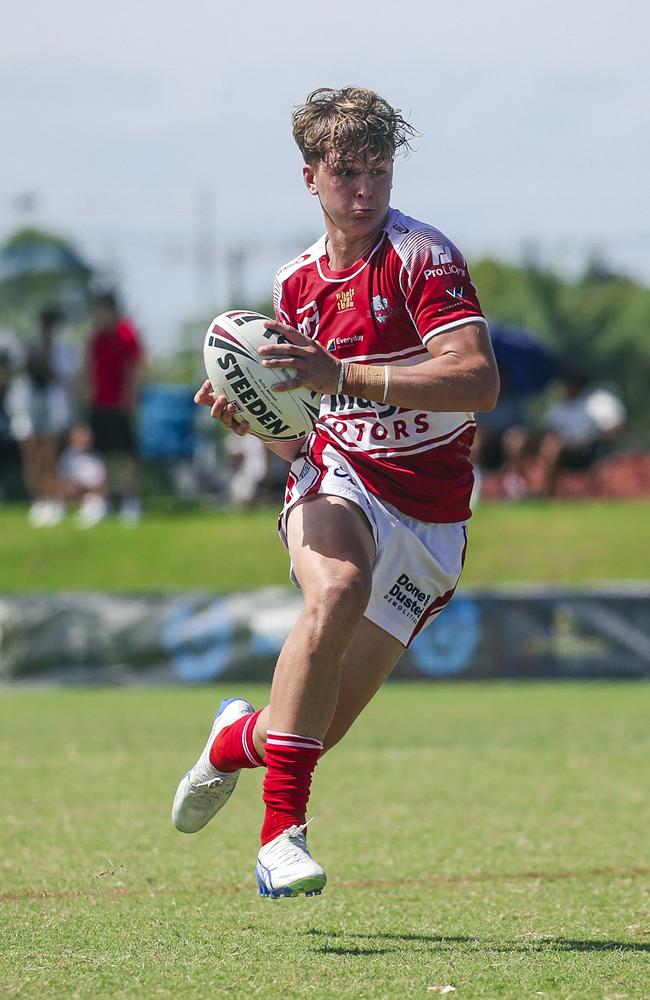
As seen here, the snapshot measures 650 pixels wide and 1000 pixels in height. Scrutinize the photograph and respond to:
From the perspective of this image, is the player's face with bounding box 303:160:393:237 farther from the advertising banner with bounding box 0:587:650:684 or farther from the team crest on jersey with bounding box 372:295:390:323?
the advertising banner with bounding box 0:587:650:684

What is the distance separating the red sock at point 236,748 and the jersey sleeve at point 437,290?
1399 millimetres

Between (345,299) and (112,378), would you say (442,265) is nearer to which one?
(345,299)

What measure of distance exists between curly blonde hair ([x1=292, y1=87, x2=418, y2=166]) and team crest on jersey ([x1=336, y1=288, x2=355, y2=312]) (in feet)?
1.39

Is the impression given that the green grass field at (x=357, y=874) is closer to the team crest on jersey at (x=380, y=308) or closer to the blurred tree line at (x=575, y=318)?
the team crest on jersey at (x=380, y=308)

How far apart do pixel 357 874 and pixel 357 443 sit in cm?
171

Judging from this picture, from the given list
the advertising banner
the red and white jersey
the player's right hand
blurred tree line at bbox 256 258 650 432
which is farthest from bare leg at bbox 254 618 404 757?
blurred tree line at bbox 256 258 650 432

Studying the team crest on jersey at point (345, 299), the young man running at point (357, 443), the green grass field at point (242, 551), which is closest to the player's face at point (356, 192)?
the young man running at point (357, 443)

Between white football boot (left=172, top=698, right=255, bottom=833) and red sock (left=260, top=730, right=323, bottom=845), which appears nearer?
red sock (left=260, top=730, right=323, bottom=845)

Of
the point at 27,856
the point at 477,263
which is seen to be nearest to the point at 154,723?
the point at 27,856

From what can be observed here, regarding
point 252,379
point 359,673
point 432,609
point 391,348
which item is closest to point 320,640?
point 359,673

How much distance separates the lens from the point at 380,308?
201 inches

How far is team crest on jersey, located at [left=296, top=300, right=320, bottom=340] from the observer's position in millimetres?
5273

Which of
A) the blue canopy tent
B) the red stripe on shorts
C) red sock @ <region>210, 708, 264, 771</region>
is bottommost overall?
the blue canopy tent

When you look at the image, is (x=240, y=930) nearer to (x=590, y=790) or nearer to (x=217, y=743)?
(x=217, y=743)
